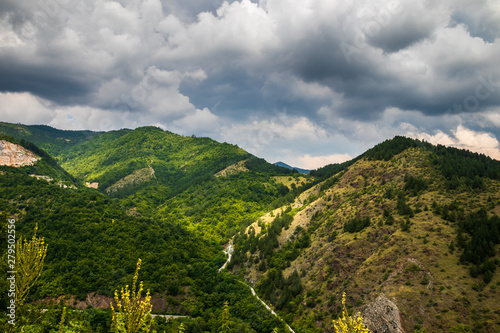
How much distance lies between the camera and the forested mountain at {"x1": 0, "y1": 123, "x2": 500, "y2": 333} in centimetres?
6469

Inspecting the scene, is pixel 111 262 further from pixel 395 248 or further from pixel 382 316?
pixel 395 248

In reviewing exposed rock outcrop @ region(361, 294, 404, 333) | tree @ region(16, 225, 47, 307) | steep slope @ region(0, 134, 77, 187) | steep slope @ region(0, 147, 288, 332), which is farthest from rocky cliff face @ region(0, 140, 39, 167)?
exposed rock outcrop @ region(361, 294, 404, 333)

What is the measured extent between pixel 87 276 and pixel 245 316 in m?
57.6

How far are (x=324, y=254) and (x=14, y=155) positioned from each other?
216753 millimetres

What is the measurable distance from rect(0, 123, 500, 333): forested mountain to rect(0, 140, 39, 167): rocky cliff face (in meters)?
29.3

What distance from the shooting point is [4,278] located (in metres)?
28.9

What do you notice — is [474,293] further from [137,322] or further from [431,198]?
[137,322]

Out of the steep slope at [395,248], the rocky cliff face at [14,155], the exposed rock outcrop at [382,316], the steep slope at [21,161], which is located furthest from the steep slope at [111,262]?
the rocky cliff face at [14,155]

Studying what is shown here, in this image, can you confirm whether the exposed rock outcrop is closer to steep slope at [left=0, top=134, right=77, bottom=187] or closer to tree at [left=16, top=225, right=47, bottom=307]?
Answer: tree at [left=16, top=225, right=47, bottom=307]

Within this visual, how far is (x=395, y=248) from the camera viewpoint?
8088 cm

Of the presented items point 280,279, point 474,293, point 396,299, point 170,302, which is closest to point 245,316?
point 280,279

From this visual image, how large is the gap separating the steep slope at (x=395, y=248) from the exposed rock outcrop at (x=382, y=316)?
0.80 feet

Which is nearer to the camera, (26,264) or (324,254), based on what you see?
(26,264)

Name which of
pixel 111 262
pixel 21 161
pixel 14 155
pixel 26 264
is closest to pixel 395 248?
pixel 26 264
